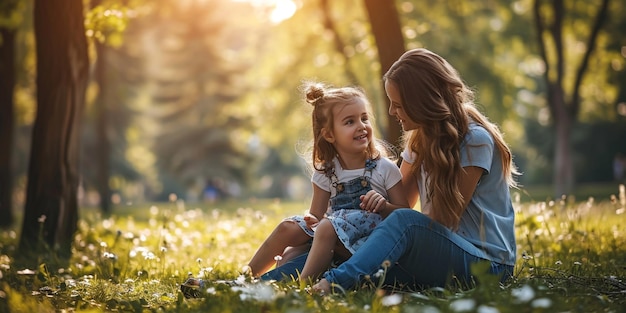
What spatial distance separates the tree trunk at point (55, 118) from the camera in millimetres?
7363

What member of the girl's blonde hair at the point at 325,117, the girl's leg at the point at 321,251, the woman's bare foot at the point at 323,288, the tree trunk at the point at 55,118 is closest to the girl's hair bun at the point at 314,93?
the girl's blonde hair at the point at 325,117

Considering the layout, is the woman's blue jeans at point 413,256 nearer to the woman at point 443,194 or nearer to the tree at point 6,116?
the woman at point 443,194

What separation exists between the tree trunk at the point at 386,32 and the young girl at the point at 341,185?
307 centimetres

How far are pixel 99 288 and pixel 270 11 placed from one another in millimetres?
14425

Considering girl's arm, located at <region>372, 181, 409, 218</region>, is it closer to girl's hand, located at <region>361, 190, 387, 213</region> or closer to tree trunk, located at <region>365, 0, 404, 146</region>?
girl's hand, located at <region>361, 190, 387, 213</region>

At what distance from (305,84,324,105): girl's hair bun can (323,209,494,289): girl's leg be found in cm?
129

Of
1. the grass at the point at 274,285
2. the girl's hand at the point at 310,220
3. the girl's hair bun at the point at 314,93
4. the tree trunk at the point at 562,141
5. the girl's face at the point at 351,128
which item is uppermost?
the girl's hair bun at the point at 314,93

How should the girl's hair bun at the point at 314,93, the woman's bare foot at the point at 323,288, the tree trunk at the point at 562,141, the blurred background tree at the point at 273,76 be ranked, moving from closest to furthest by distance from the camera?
the woman's bare foot at the point at 323,288 → the girl's hair bun at the point at 314,93 → the blurred background tree at the point at 273,76 → the tree trunk at the point at 562,141

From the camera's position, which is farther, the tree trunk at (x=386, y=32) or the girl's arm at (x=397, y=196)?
the tree trunk at (x=386, y=32)

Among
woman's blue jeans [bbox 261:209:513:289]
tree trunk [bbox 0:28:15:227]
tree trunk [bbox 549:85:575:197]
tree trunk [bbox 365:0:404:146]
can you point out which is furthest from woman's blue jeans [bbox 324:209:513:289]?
tree trunk [bbox 549:85:575:197]

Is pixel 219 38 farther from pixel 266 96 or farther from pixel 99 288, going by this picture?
pixel 99 288

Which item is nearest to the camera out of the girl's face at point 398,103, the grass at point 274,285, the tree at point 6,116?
the grass at point 274,285

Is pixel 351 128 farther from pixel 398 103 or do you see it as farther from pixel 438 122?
pixel 438 122

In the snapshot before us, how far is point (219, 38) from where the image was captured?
120ft
